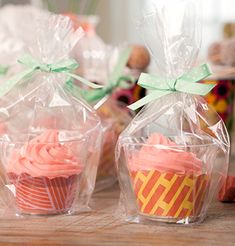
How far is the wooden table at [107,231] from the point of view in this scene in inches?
28.9

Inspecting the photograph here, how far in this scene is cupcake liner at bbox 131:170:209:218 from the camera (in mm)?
815

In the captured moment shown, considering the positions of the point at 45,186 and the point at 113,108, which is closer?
the point at 45,186

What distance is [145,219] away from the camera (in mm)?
841

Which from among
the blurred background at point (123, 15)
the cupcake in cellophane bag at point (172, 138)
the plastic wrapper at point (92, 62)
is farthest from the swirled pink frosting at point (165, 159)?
the blurred background at point (123, 15)

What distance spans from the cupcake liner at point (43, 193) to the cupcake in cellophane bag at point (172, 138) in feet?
0.24

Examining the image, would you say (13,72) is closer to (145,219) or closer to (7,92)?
(7,92)

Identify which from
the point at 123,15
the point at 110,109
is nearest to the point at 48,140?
the point at 110,109

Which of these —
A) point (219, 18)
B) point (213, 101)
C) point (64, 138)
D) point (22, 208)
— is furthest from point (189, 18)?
point (219, 18)

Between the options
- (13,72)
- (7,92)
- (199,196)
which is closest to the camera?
(199,196)

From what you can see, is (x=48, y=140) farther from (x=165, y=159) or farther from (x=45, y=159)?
(x=165, y=159)

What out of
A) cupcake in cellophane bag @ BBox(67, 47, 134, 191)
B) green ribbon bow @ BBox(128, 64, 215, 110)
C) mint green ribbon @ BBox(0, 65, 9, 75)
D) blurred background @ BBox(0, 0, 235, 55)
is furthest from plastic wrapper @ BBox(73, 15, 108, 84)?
blurred background @ BBox(0, 0, 235, 55)

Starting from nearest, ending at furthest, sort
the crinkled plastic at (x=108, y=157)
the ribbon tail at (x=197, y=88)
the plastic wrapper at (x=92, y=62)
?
the ribbon tail at (x=197, y=88)
the crinkled plastic at (x=108, y=157)
the plastic wrapper at (x=92, y=62)

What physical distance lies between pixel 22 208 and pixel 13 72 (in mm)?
381

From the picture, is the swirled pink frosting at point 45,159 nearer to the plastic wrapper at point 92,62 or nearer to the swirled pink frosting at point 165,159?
the swirled pink frosting at point 165,159
